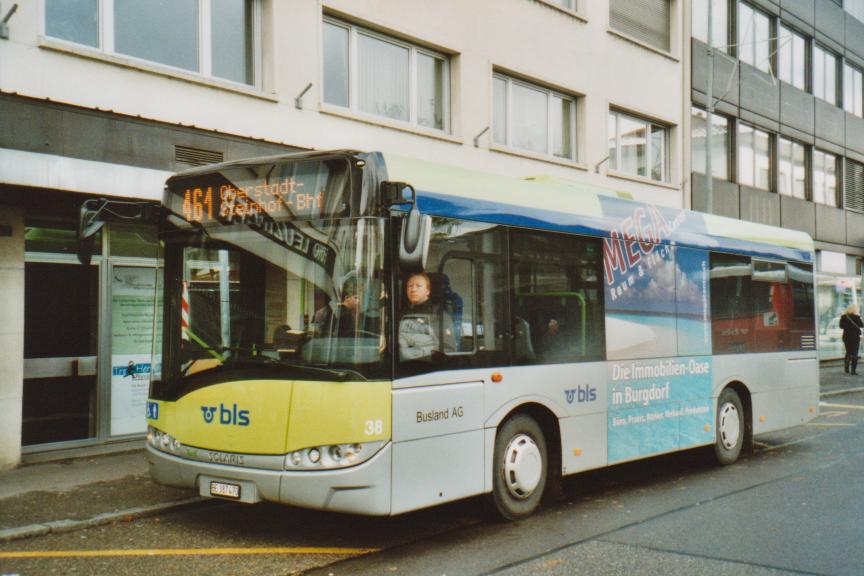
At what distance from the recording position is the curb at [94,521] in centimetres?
703

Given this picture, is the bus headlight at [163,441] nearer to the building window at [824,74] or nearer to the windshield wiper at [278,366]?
the windshield wiper at [278,366]

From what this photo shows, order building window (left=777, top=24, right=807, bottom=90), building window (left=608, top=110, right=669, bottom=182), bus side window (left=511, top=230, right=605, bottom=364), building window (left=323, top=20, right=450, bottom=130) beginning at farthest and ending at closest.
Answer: building window (left=777, top=24, right=807, bottom=90) → building window (left=608, top=110, right=669, bottom=182) → building window (left=323, top=20, right=450, bottom=130) → bus side window (left=511, top=230, right=605, bottom=364)

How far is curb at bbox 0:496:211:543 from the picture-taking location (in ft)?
23.1

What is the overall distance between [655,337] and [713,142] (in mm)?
16450

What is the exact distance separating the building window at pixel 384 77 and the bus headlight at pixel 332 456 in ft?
27.1

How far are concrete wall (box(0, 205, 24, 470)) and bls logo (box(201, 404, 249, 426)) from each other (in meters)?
4.09

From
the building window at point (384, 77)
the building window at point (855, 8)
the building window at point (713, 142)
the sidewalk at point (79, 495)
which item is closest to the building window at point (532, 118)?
the building window at point (384, 77)

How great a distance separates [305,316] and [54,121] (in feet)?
16.6

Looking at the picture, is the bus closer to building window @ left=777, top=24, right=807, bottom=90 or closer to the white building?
the white building

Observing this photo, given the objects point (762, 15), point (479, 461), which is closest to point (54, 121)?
point (479, 461)

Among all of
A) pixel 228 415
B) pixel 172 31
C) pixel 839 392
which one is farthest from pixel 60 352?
pixel 839 392

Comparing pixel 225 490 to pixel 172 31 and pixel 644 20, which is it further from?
pixel 644 20

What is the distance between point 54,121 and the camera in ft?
31.9

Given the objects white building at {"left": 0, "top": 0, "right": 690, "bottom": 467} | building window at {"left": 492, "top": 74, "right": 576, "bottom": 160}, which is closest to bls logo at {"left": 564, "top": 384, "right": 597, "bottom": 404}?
white building at {"left": 0, "top": 0, "right": 690, "bottom": 467}
